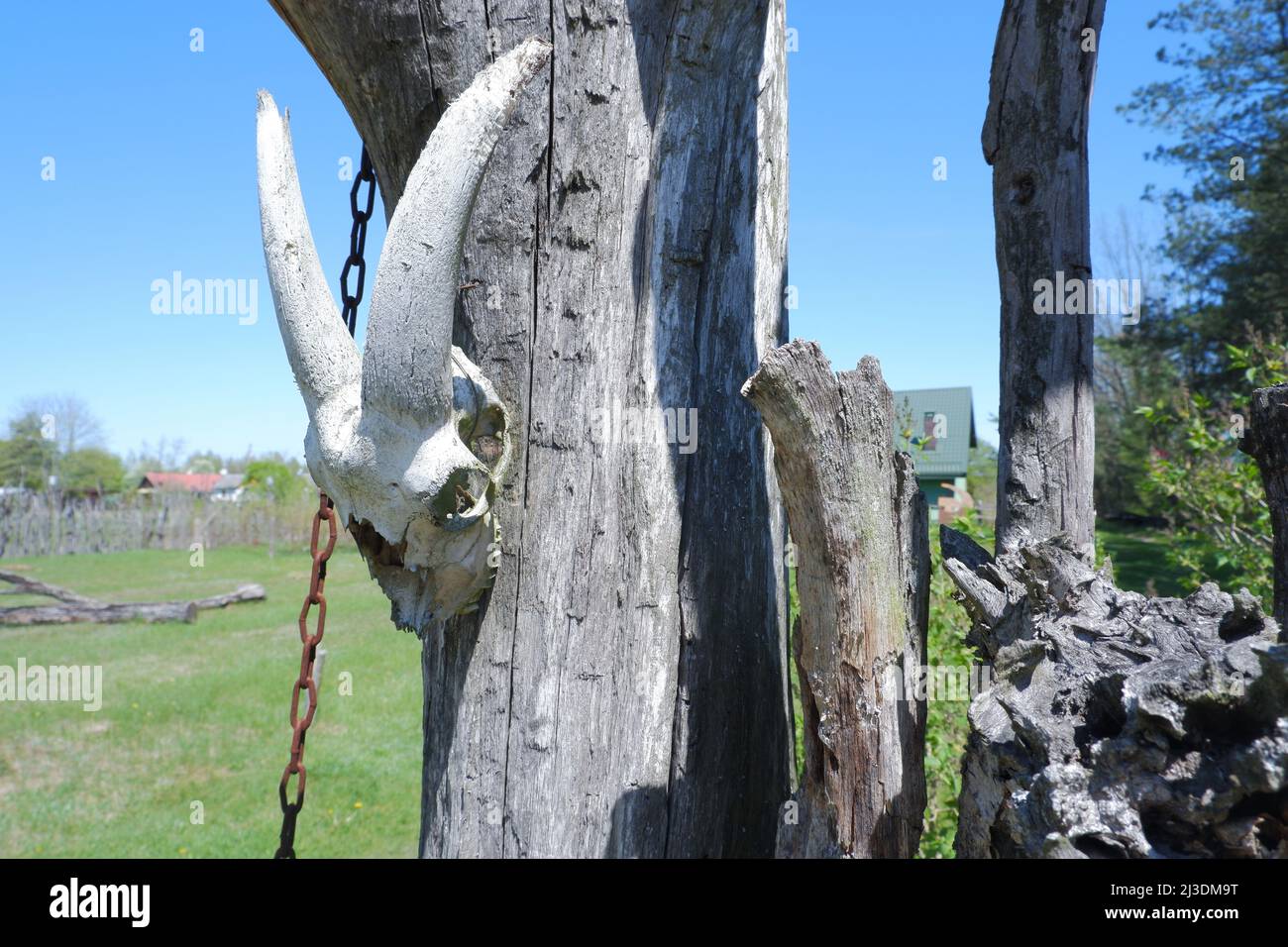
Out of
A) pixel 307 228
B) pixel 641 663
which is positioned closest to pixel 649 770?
pixel 641 663

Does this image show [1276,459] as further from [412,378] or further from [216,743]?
[216,743]

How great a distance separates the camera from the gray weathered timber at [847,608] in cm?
165

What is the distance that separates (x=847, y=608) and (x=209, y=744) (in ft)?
27.4

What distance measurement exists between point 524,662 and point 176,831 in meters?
5.90

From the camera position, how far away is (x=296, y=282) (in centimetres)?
169

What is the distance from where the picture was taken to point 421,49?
73.7 inches

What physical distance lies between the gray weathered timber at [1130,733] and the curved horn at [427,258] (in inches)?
47.1

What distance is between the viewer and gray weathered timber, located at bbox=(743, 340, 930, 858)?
5.42ft

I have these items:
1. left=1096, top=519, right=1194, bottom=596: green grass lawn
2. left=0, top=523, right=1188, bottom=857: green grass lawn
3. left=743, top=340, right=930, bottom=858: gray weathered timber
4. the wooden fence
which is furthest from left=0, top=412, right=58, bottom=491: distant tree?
left=743, top=340, right=930, bottom=858: gray weathered timber

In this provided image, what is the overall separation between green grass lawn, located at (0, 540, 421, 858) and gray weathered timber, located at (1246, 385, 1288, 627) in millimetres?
5687

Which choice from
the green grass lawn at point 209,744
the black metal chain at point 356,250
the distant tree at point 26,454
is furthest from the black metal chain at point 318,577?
the distant tree at point 26,454

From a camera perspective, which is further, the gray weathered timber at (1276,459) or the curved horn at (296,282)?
the curved horn at (296,282)

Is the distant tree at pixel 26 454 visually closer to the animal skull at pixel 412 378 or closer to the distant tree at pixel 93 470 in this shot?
the distant tree at pixel 93 470

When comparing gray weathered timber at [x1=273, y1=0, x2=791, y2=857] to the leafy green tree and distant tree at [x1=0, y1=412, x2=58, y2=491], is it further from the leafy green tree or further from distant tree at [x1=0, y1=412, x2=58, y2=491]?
distant tree at [x1=0, y1=412, x2=58, y2=491]
